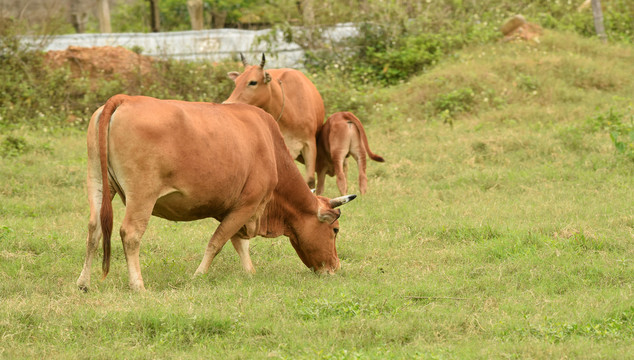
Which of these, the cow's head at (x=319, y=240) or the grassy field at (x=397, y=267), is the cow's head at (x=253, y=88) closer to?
the grassy field at (x=397, y=267)

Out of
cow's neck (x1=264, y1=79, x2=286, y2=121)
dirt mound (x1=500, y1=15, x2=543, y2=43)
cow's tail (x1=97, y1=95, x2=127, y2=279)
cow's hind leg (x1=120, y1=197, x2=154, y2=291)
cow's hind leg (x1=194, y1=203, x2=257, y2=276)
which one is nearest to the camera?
cow's tail (x1=97, y1=95, x2=127, y2=279)

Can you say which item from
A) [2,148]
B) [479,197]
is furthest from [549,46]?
[2,148]

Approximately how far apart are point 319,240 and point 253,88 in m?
2.91

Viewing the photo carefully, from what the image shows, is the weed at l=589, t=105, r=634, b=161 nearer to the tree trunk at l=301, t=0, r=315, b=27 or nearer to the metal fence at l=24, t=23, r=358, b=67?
the metal fence at l=24, t=23, r=358, b=67

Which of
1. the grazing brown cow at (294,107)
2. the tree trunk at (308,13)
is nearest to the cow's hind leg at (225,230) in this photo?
the grazing brown cow at (294,107)

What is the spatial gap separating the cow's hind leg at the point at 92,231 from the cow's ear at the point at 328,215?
1.73m

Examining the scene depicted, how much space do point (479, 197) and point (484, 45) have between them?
335 inches

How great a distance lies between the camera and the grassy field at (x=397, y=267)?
4734 mm

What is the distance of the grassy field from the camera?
4.73 meters

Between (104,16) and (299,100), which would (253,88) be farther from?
(104,16)

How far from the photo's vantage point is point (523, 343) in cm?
463

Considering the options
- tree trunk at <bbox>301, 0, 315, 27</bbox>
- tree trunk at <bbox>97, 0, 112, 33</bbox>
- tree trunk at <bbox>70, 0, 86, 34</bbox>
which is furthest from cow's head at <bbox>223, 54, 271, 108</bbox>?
tree trunk at <bbox>70, 0, 86, 34</bbox>

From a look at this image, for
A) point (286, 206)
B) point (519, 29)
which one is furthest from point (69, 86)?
point (519, 29)

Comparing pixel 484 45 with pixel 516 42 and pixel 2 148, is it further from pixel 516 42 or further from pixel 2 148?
pixel 2 148
